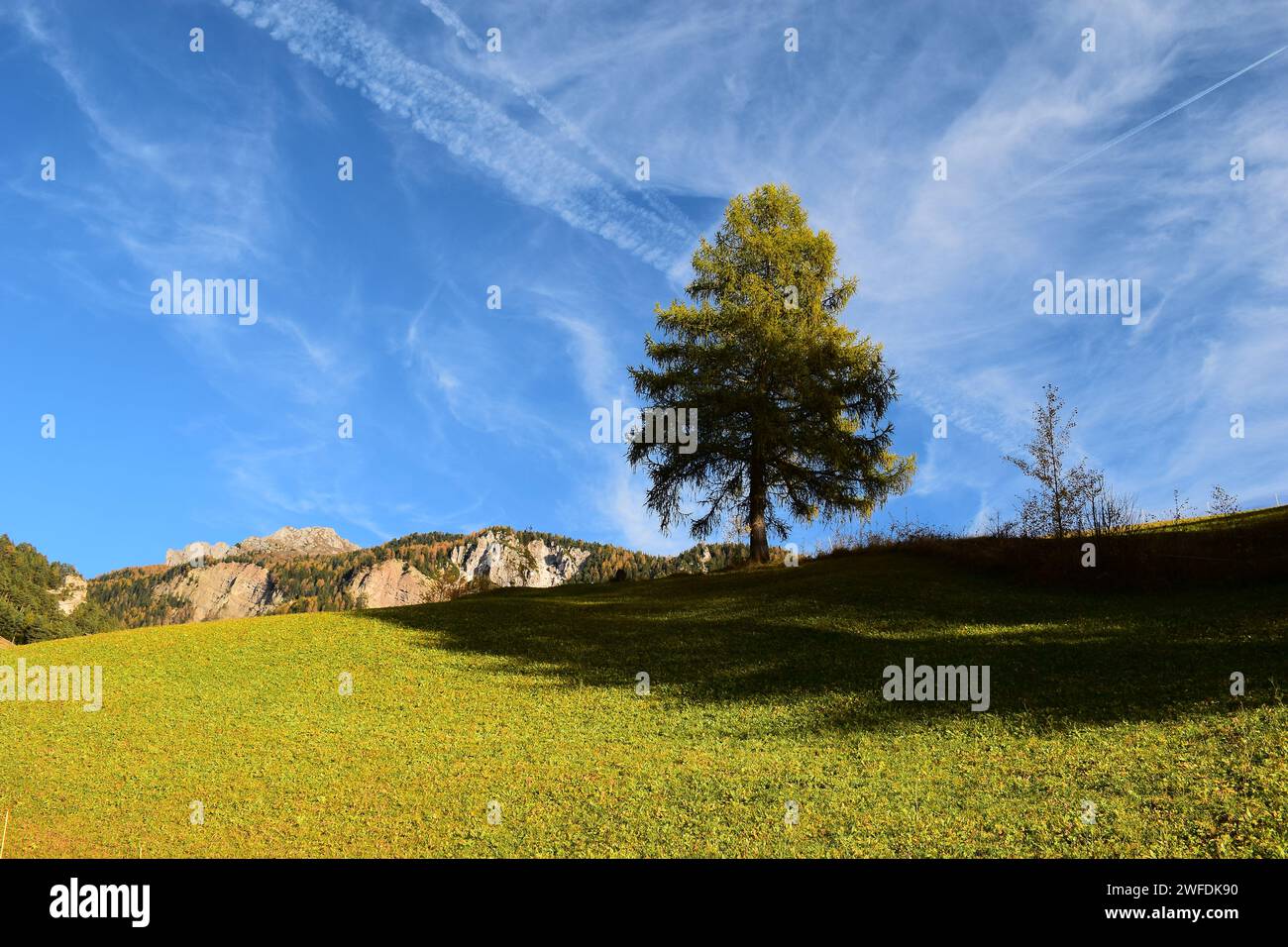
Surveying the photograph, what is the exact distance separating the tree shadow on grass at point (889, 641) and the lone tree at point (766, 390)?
7401mm

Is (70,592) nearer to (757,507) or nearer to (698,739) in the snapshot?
(757,507)

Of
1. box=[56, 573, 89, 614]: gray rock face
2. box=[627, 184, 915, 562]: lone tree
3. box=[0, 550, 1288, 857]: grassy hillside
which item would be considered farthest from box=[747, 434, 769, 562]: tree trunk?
box=[56, 573, 89, 614]: gray rock face

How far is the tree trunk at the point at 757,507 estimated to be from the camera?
30.7 m

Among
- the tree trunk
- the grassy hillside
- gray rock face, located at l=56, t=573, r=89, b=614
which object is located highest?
the tree trunk

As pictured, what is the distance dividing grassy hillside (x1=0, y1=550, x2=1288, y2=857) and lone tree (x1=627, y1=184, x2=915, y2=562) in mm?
11563

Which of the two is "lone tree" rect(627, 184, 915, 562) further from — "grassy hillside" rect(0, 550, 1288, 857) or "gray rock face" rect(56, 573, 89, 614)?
"gray rock face" rect(56, 573, 89, 614)

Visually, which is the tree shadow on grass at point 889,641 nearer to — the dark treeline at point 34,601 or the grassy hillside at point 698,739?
the grassy hillside at point 698,739

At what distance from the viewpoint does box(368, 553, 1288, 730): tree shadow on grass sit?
11.7 m

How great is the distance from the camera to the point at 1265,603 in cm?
1534

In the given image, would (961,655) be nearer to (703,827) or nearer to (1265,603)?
(1265,603)

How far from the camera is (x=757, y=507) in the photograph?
102 feet
